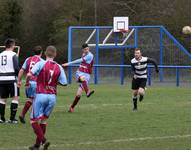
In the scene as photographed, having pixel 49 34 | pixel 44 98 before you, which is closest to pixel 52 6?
pixel 49 34

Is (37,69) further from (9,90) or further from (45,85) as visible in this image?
(9,90)

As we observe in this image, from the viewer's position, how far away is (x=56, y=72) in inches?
419

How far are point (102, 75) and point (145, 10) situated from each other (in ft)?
70.5

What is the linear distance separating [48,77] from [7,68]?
3.90 m

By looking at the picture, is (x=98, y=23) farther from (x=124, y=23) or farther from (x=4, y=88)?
(x=4, y=88)

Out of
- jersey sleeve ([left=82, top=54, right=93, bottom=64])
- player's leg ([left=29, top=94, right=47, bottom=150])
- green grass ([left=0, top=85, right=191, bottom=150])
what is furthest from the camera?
jersey sleeve ([left=82, top=54, right=93, bottom=64])

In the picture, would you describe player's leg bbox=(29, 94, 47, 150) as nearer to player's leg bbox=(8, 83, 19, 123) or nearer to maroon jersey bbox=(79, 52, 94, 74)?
player's leg bbox=(8, 83, 19, 123)

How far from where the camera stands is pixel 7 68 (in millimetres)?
14312

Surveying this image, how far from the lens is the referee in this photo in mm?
14195

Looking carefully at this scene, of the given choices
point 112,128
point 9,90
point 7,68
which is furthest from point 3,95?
point 112,128

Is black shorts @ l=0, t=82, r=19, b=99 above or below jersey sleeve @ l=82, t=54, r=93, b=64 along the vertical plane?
below

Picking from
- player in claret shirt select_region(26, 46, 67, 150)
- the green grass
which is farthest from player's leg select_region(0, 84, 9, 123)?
player in claret shirt select_region(26, 46, 67, 150)

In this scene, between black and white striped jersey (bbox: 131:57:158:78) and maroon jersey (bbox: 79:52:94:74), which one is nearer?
maroon jersey (bbox: 79:52:94:74)

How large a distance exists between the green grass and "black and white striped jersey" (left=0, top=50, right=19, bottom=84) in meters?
1.12
